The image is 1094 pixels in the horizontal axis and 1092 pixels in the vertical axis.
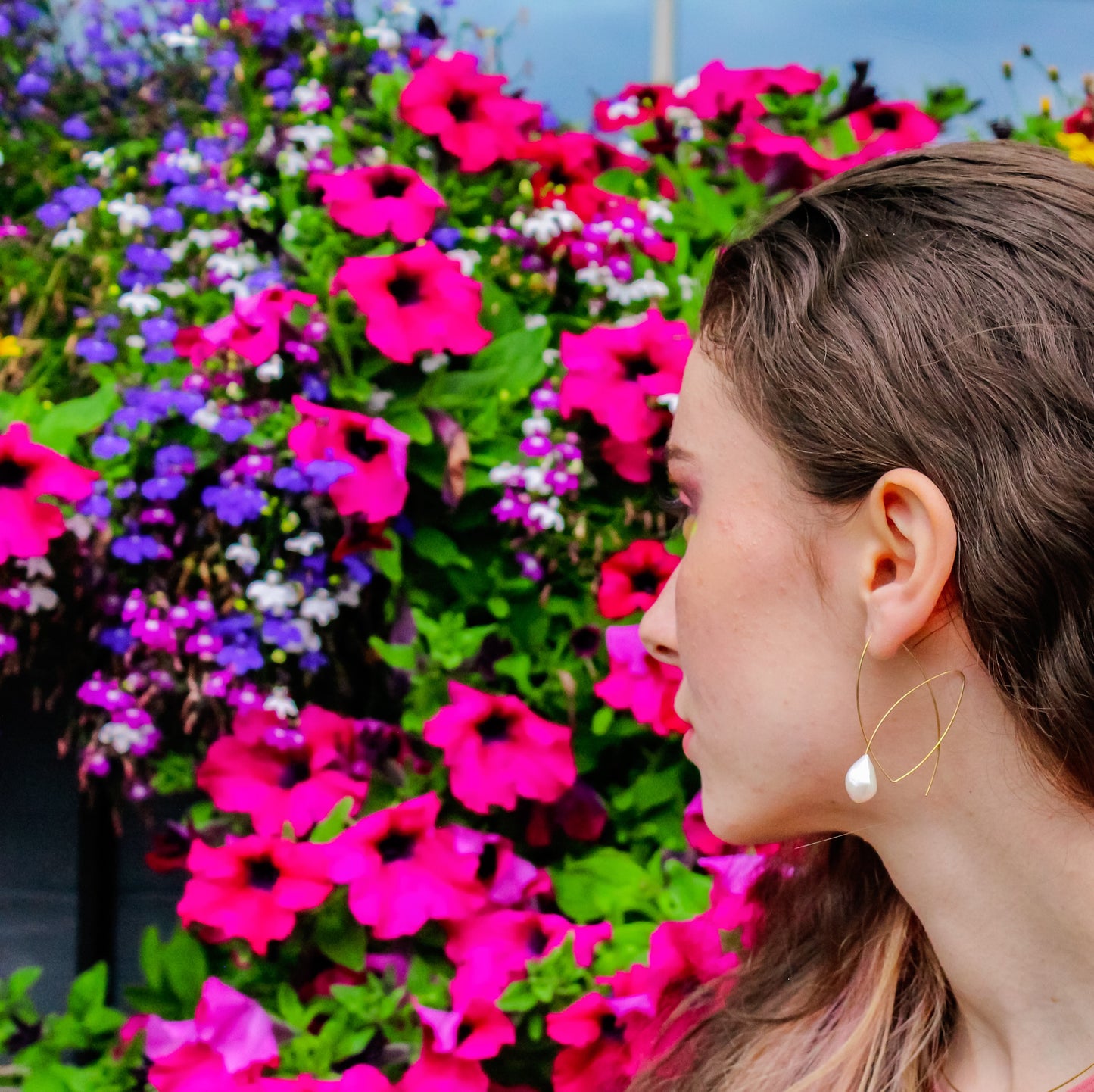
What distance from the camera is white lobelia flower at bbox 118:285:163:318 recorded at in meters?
1.45

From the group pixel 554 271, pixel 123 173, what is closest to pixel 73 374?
pixel 123 173

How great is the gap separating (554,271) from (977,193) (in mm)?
834

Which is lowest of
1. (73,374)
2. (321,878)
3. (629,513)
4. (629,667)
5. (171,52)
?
(321,878)

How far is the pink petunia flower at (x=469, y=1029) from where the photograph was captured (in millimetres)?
1235

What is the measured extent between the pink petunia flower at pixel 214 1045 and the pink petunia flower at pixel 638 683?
53 centimetres

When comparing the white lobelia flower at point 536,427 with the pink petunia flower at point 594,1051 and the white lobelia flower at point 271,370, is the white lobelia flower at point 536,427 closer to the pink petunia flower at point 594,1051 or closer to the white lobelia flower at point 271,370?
the white lobelia flower at point 271,370

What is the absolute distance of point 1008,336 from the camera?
2.54 feet

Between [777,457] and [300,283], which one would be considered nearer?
[777,457]

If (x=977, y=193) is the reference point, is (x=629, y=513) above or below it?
below

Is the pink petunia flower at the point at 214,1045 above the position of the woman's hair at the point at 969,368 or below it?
below

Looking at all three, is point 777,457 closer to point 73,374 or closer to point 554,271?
point 554,271

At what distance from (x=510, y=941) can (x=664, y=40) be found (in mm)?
1790

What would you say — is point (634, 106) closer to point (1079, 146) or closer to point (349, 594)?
point (1079, 146)

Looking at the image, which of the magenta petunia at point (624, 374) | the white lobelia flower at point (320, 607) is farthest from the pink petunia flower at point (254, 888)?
the magenta petunia at point (624, 374)
